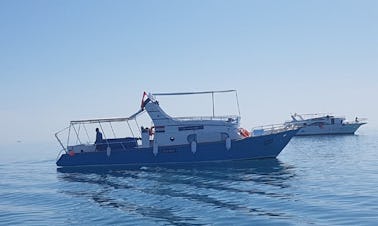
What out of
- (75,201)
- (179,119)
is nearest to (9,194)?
(75,201)

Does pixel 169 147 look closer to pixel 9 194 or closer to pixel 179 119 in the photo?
pixel 179 119

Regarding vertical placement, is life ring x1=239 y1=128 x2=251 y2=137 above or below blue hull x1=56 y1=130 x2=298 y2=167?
above

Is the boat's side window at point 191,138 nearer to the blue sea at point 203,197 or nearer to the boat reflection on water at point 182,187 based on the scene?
the boat reflection on water at point 182,187

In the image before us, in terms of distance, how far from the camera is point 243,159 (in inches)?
1612

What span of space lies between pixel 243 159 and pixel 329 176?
524 inches

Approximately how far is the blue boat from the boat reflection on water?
1392mm

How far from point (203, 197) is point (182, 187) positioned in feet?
14.7

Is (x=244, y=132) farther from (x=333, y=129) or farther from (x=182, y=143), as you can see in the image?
(x=333, y=129)

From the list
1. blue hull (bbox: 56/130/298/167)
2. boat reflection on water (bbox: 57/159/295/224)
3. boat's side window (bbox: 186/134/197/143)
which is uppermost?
boat's side window (bbox: 186/134/197/143)

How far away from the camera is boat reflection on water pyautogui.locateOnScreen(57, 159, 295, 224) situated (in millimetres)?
19531

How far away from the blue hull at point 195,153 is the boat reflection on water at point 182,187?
102 centimetres

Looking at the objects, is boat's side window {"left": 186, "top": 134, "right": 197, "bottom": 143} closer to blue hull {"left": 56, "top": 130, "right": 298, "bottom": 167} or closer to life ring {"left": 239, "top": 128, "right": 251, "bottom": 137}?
blue hull {"left": 56, "top": 130, "right": 298, "bottom": 167}

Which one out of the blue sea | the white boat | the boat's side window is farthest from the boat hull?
the blue sea

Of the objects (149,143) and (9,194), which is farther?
(149,143)
